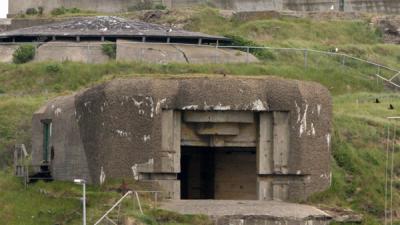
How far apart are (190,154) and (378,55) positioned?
2121cm

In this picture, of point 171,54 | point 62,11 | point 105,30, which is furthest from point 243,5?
point 171,54

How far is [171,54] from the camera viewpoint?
70.8m

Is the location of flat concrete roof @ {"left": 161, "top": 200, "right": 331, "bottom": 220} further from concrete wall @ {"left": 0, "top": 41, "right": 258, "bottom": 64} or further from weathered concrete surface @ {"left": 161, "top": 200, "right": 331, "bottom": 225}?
concrete wall @ {"left": 0, "top": 41, "right": 258, "bottom": 64}

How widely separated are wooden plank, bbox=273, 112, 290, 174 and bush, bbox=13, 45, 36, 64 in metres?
20.9

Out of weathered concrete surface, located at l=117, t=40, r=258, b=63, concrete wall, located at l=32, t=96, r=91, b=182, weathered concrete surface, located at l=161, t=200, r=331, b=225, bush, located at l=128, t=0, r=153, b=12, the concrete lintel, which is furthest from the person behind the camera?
bush, located at l=128, t=0, r=153, b=12

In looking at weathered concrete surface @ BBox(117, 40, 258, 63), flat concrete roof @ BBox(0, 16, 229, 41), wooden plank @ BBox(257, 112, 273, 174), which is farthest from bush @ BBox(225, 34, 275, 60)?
wooden plank @ BBox(257, 112, 273, 174)

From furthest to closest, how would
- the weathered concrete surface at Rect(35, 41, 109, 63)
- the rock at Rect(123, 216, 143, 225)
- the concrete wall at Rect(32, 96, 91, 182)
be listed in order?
the weathered concrete surface at Rect(35, 41, 109, 63), the concrete wall at Rect(32, 96, 91, 182), the rock at Rect(123, 216, 143, 225)

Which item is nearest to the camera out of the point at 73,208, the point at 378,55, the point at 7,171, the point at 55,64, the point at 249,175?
the point at 73,208

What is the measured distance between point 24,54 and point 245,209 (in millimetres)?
23092

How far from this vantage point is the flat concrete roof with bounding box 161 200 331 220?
164 feet

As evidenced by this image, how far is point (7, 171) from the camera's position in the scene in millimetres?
61375

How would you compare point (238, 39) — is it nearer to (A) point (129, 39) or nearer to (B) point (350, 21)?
(A) point (129, 39)

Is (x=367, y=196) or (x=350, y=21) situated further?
(x=350, y=21)

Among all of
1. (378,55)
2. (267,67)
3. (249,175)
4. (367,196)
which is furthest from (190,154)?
(378,55)
